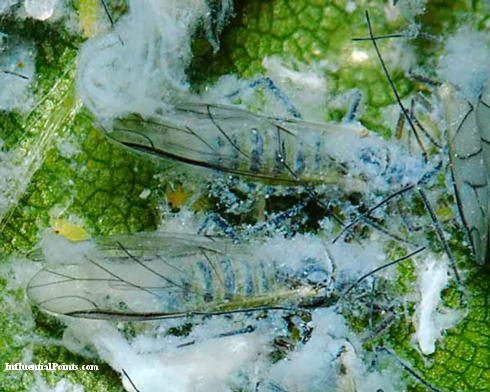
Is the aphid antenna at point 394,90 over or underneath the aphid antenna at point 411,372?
over

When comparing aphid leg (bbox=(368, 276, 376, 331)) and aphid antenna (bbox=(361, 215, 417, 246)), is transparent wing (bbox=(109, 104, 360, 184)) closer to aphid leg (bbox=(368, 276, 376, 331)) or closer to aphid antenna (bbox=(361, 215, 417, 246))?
aphid antenna (bbox=(361, 215, 417, 246))

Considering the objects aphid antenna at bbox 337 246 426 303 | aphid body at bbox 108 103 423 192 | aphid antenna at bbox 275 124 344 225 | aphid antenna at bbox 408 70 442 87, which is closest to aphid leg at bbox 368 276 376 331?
aphid antenna at bbox 337 246 426 303

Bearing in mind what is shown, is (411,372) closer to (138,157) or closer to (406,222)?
(406,222)

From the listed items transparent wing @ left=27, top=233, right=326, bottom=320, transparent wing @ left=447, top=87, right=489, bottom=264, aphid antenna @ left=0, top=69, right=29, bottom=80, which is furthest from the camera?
aphid antenna @ left=0, top=69, right=29, bottom=80

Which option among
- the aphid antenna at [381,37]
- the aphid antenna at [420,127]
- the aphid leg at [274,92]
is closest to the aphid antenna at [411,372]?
the aphid antenna at [420,127]

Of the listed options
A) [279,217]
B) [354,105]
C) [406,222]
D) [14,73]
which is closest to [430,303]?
[406,222]

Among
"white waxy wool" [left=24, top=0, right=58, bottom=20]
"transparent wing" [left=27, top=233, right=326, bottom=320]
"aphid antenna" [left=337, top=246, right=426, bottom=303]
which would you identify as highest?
"white waxy wool" [left=24, top=0, right=58, bottom=20]

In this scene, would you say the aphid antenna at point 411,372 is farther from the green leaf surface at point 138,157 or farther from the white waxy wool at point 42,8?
the white waxy wool at point 42,8
